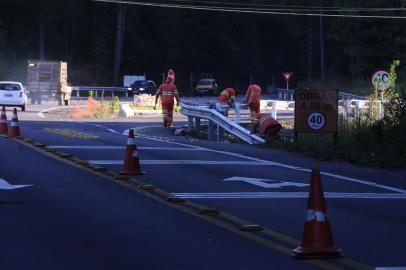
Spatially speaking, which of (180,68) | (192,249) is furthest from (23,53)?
(192,249)

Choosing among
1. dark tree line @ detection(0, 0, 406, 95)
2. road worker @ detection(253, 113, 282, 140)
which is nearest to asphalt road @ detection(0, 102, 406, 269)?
road worker @ detection(253, 113, 282, 140)

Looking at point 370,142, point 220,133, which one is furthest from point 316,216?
point 220,133

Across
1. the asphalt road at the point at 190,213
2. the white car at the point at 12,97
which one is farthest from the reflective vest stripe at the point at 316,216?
the white car at the point at 12,97

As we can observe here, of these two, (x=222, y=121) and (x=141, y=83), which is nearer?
(x=222, y=121)

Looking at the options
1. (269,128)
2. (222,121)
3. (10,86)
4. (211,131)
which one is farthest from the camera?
(10,86)

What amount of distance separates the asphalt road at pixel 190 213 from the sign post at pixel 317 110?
2.12m

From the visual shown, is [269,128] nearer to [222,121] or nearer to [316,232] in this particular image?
[222,121]

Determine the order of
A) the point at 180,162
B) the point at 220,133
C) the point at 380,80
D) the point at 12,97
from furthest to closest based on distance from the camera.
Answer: the point at 12,97, the point at 380,80, the point at 220,133, the point at 180,162

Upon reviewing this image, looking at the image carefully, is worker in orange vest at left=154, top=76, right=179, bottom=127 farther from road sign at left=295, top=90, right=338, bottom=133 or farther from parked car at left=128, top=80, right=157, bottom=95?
parked car at left=128, top=80, right=157, bottom=95

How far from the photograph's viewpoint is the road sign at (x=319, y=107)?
67.6 feet

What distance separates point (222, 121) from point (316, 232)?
16671mm

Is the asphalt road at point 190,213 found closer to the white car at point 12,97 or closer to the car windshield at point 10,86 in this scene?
the white car at point 12,97

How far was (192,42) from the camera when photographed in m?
87.3

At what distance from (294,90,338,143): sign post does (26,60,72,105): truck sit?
3412 cm
